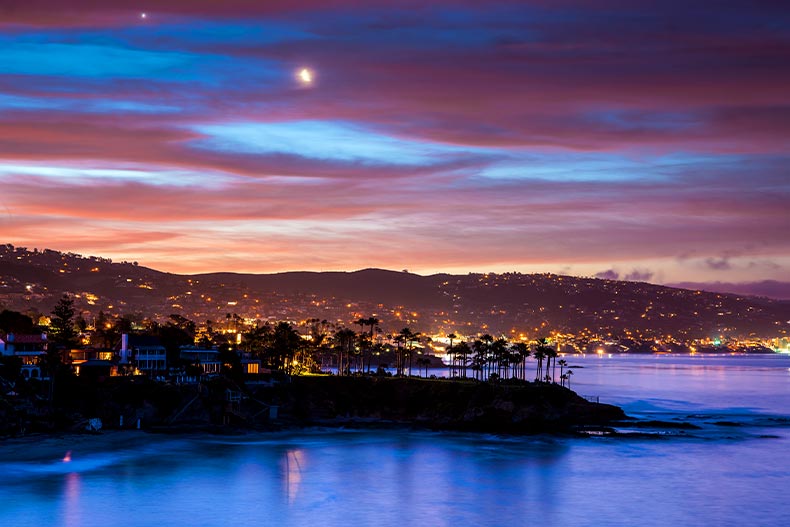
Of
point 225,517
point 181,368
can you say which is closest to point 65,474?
point 225,517

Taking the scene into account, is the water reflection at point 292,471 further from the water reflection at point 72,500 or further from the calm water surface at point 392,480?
the water reflection at point 72,500

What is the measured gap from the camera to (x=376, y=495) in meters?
66.5

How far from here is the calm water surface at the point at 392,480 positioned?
59.4 m

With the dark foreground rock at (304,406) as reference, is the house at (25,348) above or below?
above

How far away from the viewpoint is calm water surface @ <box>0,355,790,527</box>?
59406mm

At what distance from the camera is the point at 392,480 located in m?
71.9

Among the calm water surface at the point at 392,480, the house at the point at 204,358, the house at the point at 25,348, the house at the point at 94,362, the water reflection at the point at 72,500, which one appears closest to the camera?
the water reflection at the point at 72,500

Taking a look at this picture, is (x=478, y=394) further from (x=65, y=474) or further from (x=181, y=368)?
(x=65, y=474)

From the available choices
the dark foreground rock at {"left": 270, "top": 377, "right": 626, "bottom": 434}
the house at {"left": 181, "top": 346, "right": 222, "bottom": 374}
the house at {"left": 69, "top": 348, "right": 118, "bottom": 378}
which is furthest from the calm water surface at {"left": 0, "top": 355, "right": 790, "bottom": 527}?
the house at {"left": 181, "top": 346, "right": 222, "bottom": 374}

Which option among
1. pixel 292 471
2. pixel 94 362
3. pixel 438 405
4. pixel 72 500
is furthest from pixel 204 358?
pixel 72 500

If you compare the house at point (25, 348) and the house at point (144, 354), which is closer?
the house at point (25, 348)

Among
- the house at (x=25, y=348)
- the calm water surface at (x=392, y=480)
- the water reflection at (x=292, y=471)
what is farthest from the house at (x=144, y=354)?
the water reflection at (x=292, y=471)

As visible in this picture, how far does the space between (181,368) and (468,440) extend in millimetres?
38923

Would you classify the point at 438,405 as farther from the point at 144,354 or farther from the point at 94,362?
the point at 94,362
